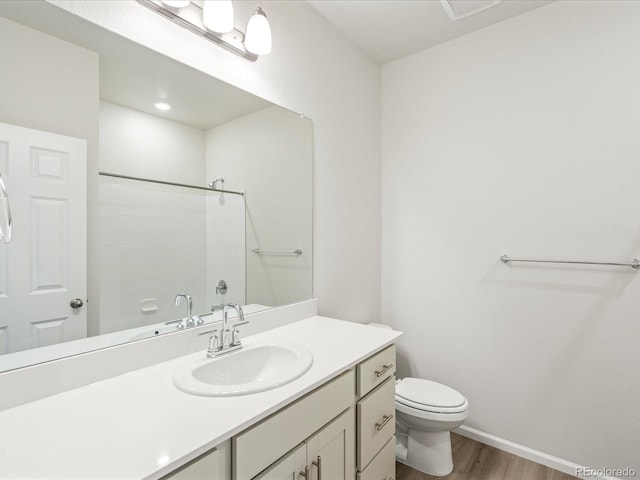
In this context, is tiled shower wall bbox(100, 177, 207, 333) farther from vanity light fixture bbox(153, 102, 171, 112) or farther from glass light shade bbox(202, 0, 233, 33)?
glass light shade bbox(202, 0, 233, 33)

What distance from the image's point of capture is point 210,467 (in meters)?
0.72

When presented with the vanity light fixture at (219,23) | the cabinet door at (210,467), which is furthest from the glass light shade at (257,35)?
the cabinet door at (210,467)

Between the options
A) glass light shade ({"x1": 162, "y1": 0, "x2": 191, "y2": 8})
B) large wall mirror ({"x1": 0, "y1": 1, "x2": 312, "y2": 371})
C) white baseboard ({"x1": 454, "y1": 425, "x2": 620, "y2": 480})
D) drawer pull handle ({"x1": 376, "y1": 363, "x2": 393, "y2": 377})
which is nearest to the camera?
large wall mirror ({"x1": 0, "y1": 1, "x2": 312, "y2": 371})

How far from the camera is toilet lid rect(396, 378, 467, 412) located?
65.9 inches

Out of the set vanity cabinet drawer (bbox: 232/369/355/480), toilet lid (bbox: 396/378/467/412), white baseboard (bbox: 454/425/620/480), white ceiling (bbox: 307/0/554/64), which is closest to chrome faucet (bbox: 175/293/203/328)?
vanity cabinet drawer (bbox: 232/369/355/480)

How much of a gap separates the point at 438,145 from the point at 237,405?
78.2 inches

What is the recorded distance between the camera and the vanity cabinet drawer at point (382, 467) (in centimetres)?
127

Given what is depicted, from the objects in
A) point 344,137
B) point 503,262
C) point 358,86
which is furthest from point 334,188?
point 503,262

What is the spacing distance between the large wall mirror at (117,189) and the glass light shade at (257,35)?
0.20m

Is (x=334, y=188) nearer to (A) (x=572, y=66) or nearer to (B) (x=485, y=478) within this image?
(A) (x=572, y=66)

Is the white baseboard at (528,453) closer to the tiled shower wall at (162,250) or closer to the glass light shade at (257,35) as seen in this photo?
the tiled shower wall at (162,250)

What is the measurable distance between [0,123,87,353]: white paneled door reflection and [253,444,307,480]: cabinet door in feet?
2.24

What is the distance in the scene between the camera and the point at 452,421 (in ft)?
5.38

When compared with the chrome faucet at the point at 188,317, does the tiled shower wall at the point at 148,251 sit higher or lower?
higher
